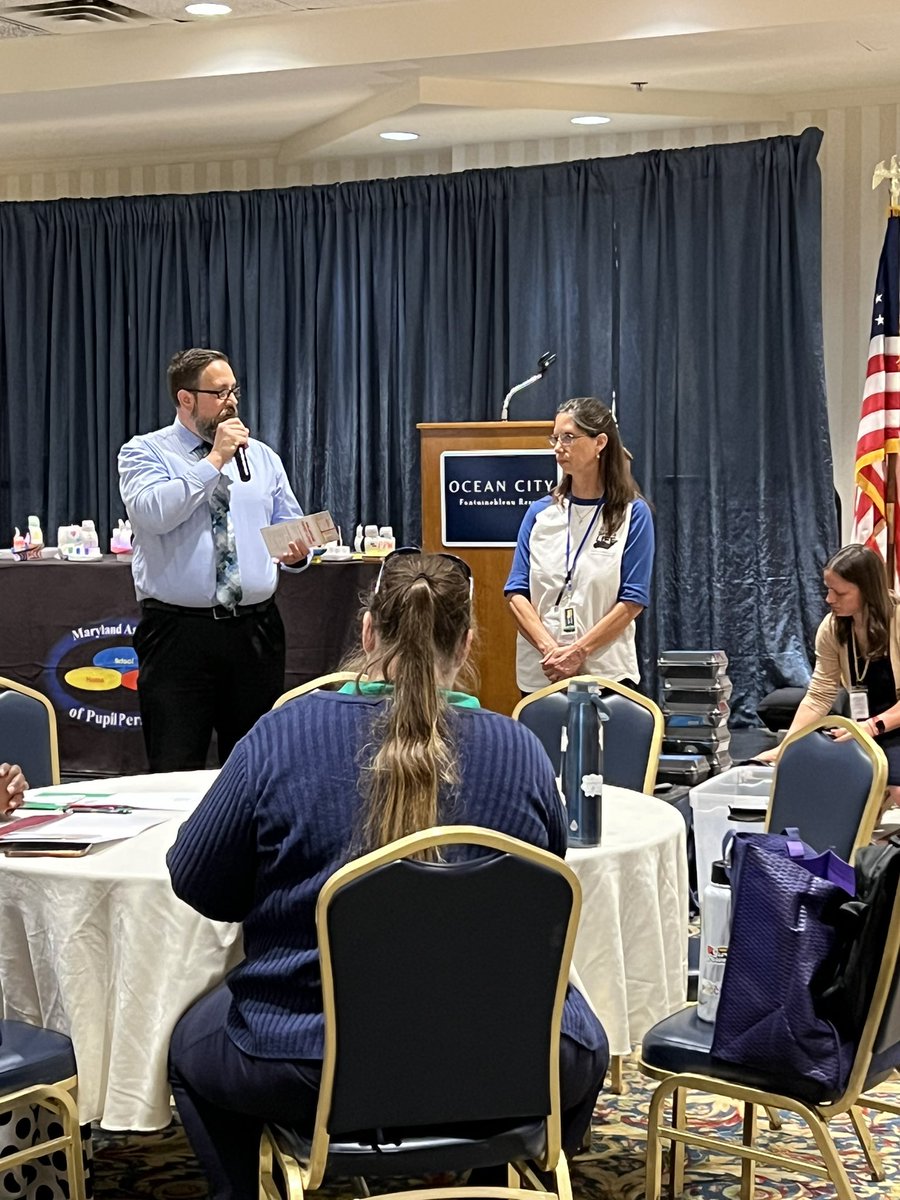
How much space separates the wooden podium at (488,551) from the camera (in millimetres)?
6219

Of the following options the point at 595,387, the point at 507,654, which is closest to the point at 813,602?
the point at 595,387

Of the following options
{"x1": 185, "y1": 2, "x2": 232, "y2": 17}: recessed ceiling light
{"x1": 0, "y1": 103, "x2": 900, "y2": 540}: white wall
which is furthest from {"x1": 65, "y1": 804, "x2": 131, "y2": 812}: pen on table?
{"x1": 0, "y1": 103, "x2": 900, "y2": 540}: white wall

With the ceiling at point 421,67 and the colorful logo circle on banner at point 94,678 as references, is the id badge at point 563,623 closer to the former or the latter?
the colorful logo circle on banner at point 94,678

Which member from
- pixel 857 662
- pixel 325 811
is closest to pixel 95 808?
pixel 325 811

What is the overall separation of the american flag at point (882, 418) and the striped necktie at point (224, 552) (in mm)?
3554

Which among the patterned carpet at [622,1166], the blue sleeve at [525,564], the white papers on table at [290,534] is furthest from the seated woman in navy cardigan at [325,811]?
the blue sleeve at [525,564]

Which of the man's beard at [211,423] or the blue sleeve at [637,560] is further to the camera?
the blue sleeve at [637,560]

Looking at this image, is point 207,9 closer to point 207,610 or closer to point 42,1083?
point 207,610

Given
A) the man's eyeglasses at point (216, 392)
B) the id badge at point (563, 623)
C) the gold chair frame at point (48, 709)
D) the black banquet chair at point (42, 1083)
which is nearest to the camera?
the black banquet chair at point (42, 1083)

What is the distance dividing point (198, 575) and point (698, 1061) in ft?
7.02

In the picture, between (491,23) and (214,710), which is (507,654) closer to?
(214,710)

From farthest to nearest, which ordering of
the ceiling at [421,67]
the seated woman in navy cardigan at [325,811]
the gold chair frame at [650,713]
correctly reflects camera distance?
1. the ceiling at [421,67]
2. the gold chair frame at [650,713]
3. the seated woman in navy cardigan at [325,811]

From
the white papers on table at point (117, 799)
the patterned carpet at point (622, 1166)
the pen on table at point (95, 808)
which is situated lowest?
the patterned carpet at point (622, 1166)

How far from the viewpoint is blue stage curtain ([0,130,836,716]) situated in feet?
25.0
